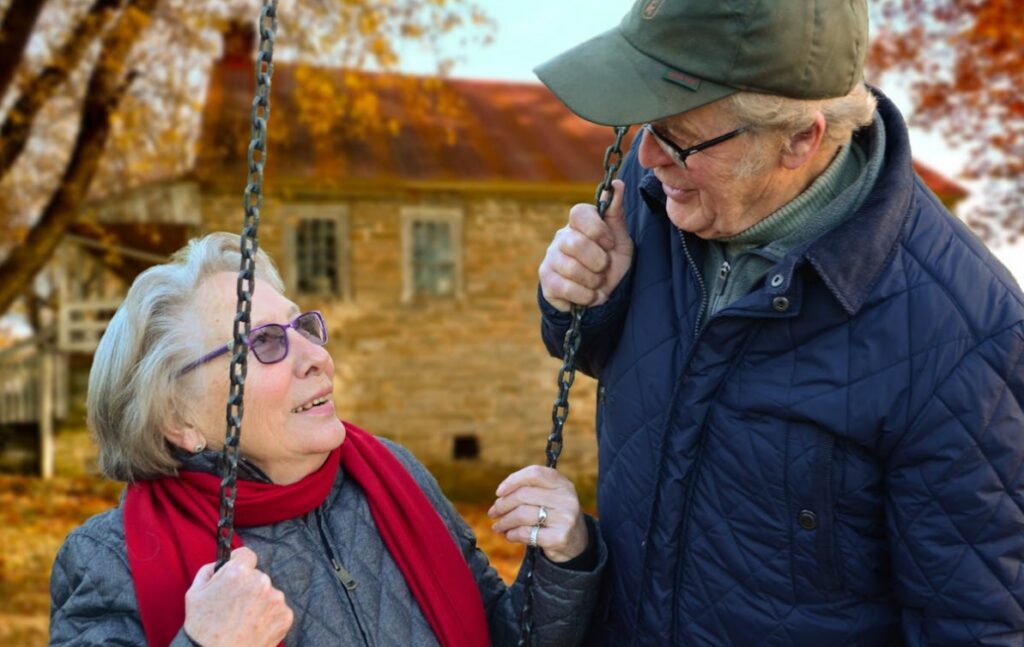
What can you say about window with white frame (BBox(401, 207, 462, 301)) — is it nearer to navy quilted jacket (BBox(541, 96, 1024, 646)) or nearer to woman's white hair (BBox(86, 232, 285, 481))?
woman's white hair (BBox(86, 232, 285, 481))

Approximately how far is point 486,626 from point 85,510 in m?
11.8

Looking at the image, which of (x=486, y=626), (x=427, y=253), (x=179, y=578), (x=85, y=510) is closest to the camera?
(x=179, y=578)

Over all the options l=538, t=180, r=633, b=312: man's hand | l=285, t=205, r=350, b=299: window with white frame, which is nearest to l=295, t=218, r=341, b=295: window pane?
l=285, t=205, r=350, b=299: window with white frame

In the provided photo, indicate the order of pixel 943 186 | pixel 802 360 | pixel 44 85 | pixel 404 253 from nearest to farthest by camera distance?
pixel 802 360 < pixel 44 85 < pixel 404 253 < pixel 943 186

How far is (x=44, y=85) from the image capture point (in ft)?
29.9

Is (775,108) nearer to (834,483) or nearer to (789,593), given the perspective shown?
(834,483)

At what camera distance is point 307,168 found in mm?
13234

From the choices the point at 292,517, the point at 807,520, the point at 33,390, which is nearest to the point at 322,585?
the point at 292,517

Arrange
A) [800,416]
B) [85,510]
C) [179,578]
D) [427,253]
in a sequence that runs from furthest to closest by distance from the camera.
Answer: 1. [427,253]
2. [85,510]
3. [179,578]
4. [800,416]

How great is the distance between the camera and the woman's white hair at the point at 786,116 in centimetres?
177

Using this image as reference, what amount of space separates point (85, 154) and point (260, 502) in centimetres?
852

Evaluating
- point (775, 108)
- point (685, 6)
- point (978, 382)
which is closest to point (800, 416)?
point (978, 382)

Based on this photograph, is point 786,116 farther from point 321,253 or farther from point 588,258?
point 321,253

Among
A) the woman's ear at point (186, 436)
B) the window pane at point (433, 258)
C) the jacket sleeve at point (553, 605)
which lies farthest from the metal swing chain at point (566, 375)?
the window pane at point (433, 258)
